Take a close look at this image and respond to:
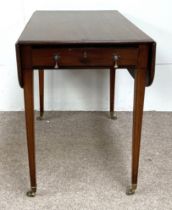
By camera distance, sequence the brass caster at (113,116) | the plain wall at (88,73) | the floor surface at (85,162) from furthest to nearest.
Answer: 1. the brass caster at (113,116)
2. the plain wall at (88,73)
3. the floor surface at (85,162)

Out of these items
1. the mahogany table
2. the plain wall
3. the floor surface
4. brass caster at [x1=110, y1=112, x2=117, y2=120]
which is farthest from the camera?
brass caster at [x1=110, y1=112, x2=117, y2=120]

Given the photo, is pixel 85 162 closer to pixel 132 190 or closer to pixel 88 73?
pixel 132 190

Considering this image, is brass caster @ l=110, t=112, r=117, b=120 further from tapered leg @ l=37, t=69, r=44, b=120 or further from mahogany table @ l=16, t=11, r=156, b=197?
mahogany table @ l=16, t=11, r=156, b=197

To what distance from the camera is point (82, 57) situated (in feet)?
4.27

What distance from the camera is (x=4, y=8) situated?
2.12m

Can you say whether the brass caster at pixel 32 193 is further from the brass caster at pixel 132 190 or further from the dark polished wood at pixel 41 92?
the dark polished wood at pixel 41 92

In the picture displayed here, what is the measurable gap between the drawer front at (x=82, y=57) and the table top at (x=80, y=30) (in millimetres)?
36

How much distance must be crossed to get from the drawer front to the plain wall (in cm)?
92

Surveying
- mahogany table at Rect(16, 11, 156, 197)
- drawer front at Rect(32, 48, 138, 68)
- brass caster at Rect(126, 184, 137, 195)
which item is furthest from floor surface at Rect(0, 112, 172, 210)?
drawer front at Rect(32, 48, 138, 68)

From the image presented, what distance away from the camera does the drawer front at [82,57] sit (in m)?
1.29

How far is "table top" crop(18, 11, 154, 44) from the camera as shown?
1.28 m

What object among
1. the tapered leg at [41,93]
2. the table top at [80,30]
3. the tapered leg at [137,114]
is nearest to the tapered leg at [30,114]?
the table top at [80,30]

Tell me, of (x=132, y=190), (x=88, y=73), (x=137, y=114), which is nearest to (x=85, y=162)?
(x=132, y=190)

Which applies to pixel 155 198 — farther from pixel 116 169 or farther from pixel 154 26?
pixel 154 26
